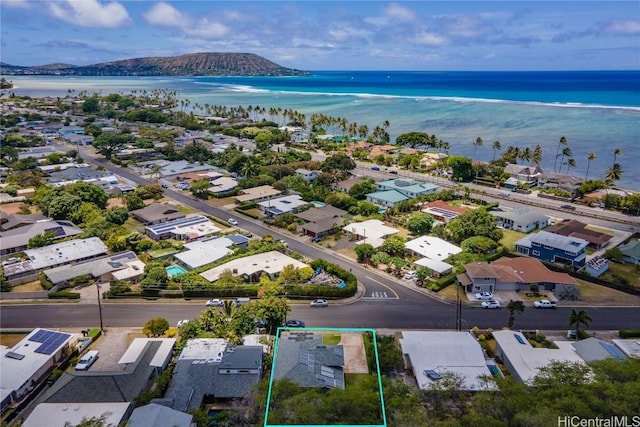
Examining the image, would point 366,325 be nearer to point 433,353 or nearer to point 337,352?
point 433,353

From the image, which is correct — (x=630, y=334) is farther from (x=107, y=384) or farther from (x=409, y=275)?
(x=107, y=384)

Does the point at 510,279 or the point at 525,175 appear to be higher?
the point at 525,175

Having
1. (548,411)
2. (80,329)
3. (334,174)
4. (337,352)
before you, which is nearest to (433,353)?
(337,352)

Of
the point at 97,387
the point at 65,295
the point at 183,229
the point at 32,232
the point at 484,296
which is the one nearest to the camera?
the point at 97,387

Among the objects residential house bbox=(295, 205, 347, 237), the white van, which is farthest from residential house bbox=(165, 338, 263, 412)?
residential house bbox=(295, 205, 347, 237)

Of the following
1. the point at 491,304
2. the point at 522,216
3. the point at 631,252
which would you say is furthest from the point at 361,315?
the point at 631,252
